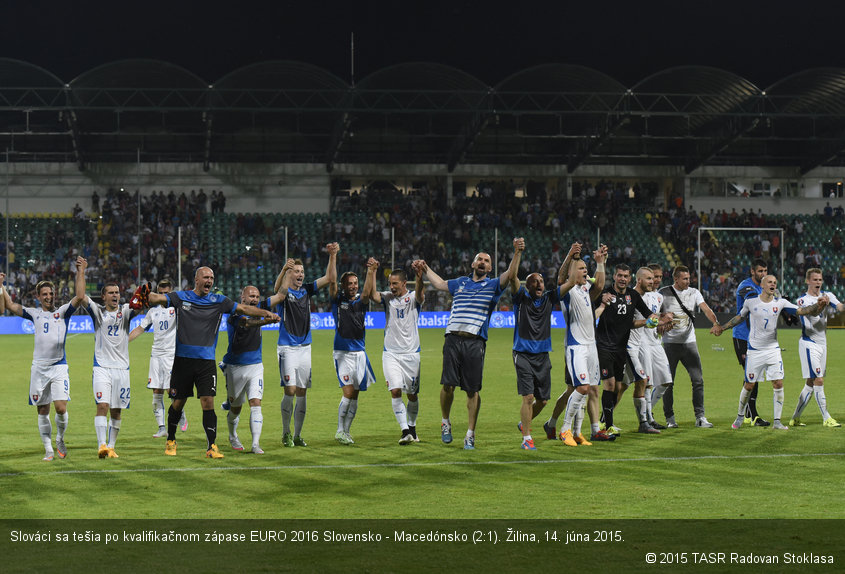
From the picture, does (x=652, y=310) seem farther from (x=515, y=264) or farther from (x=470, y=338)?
(x=515, y=264)

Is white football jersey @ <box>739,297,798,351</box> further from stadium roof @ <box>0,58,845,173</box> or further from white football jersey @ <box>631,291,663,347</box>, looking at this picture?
stadium roof @ <box>0,58,845,173</box>

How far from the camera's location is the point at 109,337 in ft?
38.0

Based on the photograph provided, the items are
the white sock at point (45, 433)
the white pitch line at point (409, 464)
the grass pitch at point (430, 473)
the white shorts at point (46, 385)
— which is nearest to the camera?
the grass pitch at point (430, 473)

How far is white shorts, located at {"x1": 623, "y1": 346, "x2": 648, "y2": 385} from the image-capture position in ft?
43.3

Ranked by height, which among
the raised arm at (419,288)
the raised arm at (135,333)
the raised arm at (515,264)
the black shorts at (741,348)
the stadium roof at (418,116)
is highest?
the stadium roof at (418,116)

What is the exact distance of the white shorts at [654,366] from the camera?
44.2 ft

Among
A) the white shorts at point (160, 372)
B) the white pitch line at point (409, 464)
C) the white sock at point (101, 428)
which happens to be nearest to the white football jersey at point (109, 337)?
the white sock at point (101, 428)

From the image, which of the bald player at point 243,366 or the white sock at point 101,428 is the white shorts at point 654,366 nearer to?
the bald player at point 243,366

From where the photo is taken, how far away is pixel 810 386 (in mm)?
13836

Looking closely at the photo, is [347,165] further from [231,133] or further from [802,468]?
[802,468]

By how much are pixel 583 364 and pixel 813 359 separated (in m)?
3.87

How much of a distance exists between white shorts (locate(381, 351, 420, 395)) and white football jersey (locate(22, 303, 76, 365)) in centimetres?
388

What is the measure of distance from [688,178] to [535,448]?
159ft

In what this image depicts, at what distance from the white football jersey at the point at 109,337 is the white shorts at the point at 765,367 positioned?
27.1 feet
